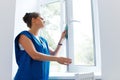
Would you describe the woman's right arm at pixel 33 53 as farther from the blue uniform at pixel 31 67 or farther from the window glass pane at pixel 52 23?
the window glass pane at pixel 52 23

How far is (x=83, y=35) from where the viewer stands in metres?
2.20

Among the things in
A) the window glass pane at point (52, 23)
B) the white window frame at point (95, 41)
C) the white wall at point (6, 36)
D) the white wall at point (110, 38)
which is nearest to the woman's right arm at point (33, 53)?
the white wall at point (110, 38)

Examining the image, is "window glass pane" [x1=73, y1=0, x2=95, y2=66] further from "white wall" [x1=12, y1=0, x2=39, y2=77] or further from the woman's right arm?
the woman's right arm

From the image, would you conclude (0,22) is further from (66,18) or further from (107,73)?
(107,73)

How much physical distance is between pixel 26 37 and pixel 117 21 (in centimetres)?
71

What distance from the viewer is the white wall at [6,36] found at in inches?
81.2

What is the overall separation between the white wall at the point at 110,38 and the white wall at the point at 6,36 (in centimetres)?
92

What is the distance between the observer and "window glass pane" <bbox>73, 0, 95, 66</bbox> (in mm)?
2129

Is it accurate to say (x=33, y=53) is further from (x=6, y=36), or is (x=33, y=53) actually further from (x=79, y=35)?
(x=79, y=35)

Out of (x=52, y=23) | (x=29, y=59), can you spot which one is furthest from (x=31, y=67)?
(x=52, y=23)

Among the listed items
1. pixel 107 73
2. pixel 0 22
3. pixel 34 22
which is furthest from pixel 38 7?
pixel 107 73

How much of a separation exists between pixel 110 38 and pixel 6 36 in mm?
1032

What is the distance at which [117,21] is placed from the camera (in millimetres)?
1584

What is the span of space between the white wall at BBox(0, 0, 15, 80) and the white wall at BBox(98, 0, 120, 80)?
92cm
